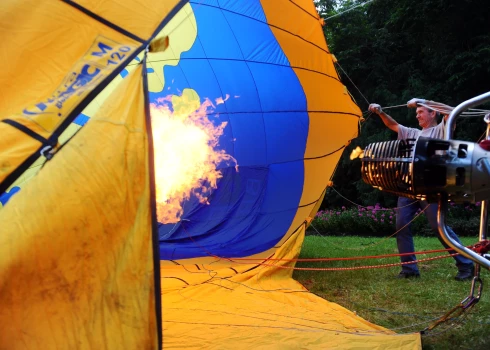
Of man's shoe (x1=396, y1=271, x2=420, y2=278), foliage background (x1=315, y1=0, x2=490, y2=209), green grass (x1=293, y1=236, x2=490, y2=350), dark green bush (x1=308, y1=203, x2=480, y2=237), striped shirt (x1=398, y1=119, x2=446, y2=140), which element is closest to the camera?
green grass (x1=293, y1=236, x2=490, y2=350)

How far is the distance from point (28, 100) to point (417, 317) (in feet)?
7.63

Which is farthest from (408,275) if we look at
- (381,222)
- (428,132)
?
(381,222)

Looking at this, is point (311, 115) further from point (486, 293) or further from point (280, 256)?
point (486, 293)

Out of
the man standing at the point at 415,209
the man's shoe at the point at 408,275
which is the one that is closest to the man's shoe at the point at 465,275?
the man standing at the point at 415,209

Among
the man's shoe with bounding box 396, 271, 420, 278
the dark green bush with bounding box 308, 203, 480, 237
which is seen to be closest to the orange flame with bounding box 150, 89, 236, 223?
the man's shoe with bounding box 396, 271, 420, 278

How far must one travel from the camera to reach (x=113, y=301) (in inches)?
67.3

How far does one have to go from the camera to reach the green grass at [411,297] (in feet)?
8.40

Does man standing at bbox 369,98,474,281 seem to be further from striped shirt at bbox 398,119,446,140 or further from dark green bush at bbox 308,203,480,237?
dark green bush at bbox 308,203,480,237

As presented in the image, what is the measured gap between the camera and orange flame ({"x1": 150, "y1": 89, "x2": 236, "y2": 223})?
398cm

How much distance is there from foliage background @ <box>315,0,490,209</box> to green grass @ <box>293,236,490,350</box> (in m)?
6.20

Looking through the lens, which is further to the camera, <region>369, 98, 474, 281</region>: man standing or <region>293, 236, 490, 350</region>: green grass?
<region>369, 98, 474, 281</region>: man standing

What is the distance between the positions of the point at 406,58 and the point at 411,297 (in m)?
9.73

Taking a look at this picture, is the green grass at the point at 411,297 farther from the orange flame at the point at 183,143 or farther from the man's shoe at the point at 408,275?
the orange flame at the point at 183,143

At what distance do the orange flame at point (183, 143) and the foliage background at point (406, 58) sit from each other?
22.6ft
